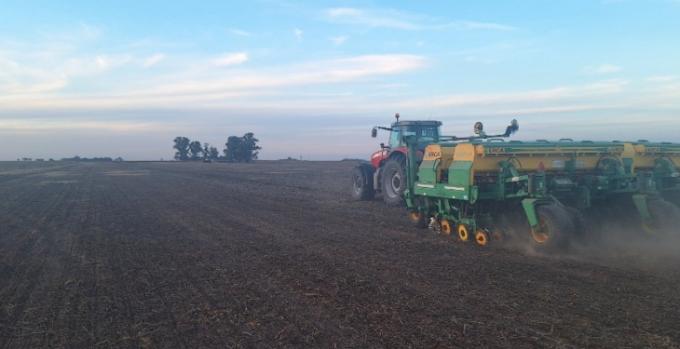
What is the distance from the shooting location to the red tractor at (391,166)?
14352 mm

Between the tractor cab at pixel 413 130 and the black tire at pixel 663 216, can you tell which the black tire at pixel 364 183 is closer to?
the tractor cab at pixel 413 130

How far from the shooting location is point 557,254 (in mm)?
8750

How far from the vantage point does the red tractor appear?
14.4 m

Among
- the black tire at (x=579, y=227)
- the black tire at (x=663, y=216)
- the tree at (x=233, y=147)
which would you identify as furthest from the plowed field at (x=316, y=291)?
the tree at (x=233, y=147)

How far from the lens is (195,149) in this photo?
9612cm

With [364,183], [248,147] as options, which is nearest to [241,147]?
[248,147]

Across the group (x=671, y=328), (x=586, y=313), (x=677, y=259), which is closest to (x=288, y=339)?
(x=586, y=313)

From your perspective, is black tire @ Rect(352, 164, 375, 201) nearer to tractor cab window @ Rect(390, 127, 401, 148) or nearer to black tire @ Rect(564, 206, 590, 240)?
tractor cab window @ Rect(390, 127, 401, 148)

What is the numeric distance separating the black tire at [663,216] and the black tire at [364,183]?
8.85 m

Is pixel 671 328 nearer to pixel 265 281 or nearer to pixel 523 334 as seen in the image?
pixel 523 334

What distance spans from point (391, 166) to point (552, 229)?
6.50 m

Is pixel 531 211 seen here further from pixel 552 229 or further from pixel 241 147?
pixel 241 147

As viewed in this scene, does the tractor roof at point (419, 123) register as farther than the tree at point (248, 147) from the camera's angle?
No

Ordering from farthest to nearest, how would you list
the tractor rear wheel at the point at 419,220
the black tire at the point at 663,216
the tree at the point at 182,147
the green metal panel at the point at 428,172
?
the tree at the point at 182,147, the tractor rear wheel at the point at 419,220, the green metal panel at the point at 428,172, the black tire at the point at 663,216
